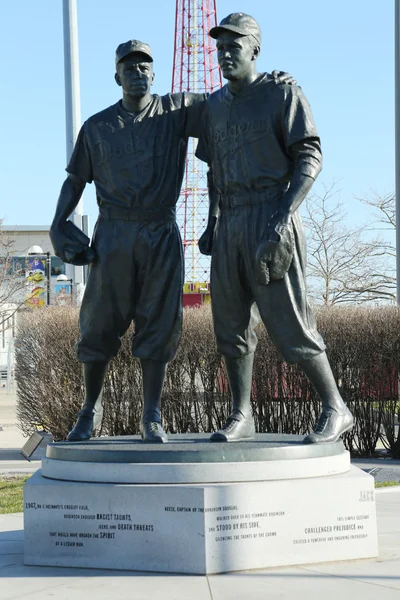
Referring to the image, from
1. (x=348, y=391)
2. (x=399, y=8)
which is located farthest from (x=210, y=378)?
(x=399, y=8)

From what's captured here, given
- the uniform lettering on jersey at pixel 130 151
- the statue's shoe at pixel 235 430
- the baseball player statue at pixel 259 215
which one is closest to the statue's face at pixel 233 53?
the baseball player statue at pixel 259 215

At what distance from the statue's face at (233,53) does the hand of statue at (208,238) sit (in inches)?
36.6

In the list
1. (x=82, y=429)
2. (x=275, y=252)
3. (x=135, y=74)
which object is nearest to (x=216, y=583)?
(x=82, y=429)

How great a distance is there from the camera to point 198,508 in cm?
539

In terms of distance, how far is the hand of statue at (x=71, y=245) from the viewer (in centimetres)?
650

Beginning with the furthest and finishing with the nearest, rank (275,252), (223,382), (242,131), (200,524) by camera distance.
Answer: (223,382)
(242,131)
(275,252)
(200,524)

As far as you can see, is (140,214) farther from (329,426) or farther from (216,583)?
(216,583)

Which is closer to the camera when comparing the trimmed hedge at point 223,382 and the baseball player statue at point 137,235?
the baseball player statue at point 137,235

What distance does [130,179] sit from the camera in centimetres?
634

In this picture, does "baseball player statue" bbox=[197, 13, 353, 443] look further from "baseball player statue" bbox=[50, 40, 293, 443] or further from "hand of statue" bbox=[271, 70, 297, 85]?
"baseball player statue" bbox=[50, 40, 293, 443]

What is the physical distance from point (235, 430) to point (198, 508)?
3.14ft

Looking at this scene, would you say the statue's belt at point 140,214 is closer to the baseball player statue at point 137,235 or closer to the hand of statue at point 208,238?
the baseball player statue at point 137,235

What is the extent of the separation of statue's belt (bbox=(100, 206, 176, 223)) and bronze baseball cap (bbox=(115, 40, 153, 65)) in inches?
37.2

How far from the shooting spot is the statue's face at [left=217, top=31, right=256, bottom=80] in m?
6.16
